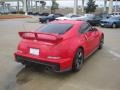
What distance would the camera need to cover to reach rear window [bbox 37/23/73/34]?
7.64 meters

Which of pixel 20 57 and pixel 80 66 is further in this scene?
pixel 80 66

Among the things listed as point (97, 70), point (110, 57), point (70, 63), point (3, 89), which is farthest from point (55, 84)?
point (110, 57)

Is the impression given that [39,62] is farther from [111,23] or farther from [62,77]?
[111,23]

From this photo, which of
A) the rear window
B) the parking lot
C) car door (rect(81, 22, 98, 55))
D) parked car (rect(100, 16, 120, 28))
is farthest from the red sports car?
parked car (rect(100, 16, 120, 28))

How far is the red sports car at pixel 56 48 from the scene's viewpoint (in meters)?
6.48

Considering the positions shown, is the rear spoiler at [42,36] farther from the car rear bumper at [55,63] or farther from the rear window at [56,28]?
the rear window at [56,28]

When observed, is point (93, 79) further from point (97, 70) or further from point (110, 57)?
point (110, 57)

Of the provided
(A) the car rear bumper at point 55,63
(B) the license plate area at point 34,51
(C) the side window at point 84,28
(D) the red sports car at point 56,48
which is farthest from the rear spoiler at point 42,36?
(C) the side window at point 84,28

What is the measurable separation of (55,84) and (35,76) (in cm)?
85

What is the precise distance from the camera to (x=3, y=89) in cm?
593

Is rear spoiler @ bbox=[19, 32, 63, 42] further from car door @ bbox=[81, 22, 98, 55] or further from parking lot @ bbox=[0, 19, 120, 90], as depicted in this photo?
car door @ bbox=[81, 22, 98, 55]

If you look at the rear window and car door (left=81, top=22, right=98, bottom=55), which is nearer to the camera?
the rear window

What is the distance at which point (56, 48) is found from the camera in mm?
6504

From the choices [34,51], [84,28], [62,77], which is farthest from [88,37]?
[34,51]
